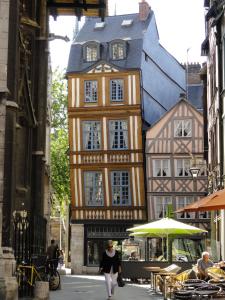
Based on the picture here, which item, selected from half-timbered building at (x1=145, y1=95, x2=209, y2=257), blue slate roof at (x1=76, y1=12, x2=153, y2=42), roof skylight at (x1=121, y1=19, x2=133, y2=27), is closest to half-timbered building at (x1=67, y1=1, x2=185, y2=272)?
half-timbered building at (x1=145, y1=95, x2=209, y2=257)

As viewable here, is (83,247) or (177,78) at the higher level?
(177,78)

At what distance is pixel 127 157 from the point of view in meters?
38.0

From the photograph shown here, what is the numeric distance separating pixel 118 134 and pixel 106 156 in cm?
143

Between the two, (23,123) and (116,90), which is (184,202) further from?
(23,123)

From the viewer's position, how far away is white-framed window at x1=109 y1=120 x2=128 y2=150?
38219 mm

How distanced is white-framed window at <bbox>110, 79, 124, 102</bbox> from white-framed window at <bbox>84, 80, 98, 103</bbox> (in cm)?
95

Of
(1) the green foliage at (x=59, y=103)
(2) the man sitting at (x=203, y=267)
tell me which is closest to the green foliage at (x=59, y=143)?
(1) the green foliage at (x=59, y=103)

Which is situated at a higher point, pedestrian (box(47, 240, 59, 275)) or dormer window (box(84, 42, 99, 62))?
dormer window (box(84, 42, 99, 62))

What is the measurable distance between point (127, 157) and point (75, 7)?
1828cm

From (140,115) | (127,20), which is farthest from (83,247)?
(127,20)

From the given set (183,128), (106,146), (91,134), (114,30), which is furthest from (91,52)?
(183,128)

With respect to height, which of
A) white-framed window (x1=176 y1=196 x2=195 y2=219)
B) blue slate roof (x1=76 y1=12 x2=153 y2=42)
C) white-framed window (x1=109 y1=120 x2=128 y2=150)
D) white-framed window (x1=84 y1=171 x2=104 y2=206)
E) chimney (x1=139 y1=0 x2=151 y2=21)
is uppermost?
chimney (x1=139 y1=0 x2=151 y2=21)

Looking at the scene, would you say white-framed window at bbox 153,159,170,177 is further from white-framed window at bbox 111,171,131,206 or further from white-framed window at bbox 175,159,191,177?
white-framed window at bbox 111,171,131,206

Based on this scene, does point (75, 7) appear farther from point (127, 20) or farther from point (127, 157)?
point (127, 20)
